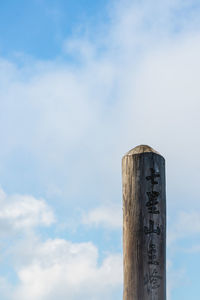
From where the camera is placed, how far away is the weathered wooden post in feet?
19.2

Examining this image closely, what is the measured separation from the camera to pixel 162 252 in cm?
604

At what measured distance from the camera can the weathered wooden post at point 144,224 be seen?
5.86m

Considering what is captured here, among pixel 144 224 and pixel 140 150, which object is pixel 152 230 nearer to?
pixel 144 224

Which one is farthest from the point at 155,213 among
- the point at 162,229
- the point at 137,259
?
the point at 137,259

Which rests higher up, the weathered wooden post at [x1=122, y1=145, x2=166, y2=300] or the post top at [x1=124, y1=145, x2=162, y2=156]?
the post top at [x1=124, y1=145, x2=162, y2=156]

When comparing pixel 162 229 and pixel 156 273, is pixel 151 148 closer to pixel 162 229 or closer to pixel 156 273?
pixel 162 229

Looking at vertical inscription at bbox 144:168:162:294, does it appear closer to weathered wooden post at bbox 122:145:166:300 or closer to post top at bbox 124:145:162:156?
weathered wooden post at bbox 122:145:166:300

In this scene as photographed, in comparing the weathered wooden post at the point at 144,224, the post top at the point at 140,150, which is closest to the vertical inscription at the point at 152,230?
the weathered wooden post at the point at 144,224

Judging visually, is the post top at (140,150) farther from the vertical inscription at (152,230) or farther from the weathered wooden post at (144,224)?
the vertical inscription at (152,230)

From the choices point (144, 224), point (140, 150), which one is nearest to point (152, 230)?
point (144, 224)

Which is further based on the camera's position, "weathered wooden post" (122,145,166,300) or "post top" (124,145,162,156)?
"post top" (124,145,162,156)

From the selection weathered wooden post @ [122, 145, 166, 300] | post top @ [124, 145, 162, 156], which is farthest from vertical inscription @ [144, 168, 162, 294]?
post top @ [124, 145, 162, 156]

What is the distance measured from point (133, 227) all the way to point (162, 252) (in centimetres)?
49

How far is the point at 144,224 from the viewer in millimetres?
5977
